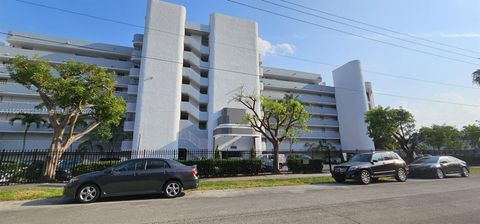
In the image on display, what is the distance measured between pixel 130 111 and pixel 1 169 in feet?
68.2

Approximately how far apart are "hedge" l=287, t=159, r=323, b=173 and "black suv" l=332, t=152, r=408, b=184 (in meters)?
6.90

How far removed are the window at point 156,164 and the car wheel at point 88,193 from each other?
175cm

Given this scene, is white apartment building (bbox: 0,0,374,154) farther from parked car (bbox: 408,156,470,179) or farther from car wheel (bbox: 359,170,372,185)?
car wheel (bbox: 359,170,372,185)

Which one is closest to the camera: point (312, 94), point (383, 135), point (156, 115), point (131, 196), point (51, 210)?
point (51, 210)

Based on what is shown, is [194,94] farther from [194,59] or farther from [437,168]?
[437,168]

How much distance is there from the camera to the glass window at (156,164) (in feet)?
30.3

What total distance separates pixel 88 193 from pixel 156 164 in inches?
89.3

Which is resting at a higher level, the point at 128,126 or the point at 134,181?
the point at 128,126

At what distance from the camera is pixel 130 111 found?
113 feet

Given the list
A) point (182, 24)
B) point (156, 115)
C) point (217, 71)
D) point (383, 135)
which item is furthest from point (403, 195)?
point (182, 24)

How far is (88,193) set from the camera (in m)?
8.35

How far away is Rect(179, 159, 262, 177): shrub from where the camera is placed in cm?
1744

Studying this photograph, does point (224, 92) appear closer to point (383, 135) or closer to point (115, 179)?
point (383, 135)

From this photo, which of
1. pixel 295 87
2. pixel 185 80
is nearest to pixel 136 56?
pixel 185 80
